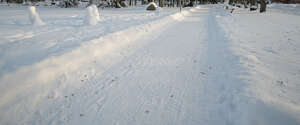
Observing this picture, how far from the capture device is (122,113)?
1.79m

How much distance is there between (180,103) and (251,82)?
1051 millimetres

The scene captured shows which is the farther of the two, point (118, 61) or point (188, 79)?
point (118, 61)

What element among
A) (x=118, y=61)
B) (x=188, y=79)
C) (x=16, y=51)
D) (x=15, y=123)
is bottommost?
(x=15, y=123)

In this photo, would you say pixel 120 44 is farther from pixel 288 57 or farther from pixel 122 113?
pixel 288 57

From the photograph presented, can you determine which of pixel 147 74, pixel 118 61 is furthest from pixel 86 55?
pixel 147 74

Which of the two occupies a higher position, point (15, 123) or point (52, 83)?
point (52, 83)

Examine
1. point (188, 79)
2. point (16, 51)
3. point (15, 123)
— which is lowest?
point (15, 123)

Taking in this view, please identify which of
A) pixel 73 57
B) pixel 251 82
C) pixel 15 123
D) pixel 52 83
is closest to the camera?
pixel 15 123

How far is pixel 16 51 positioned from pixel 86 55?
65.9 inches

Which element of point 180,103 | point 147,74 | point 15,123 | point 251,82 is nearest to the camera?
point 15,123

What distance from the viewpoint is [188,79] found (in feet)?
8.52

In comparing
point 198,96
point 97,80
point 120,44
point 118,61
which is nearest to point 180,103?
point 198,96

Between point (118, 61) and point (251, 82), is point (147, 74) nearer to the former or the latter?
point (118, 61)

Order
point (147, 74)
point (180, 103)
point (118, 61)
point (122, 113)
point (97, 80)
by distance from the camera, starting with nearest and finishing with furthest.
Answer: point (122, 113) → point (180, 103) → point (97, 80) → point (147, 74) → point (118, 61)
